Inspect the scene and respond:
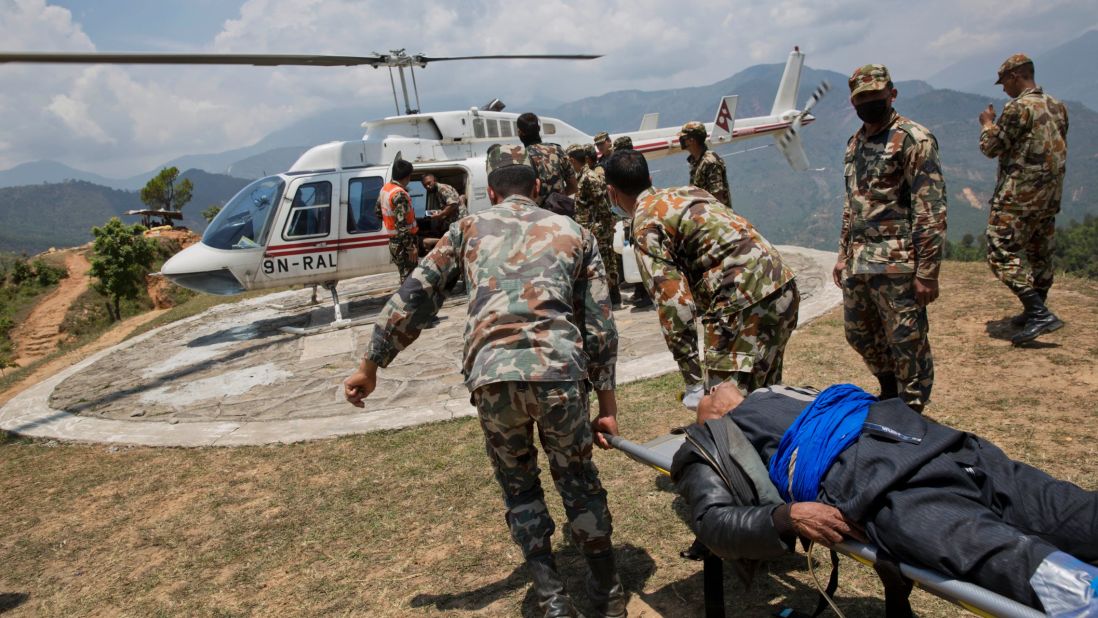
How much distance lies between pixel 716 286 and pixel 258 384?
5.28 m

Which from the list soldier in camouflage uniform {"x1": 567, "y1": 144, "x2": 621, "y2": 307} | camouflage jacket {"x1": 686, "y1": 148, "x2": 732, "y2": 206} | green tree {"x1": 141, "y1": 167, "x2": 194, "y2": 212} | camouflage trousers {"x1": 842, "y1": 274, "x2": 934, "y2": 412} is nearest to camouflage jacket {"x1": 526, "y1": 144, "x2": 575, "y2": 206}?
soldier in camouflage uniform {"x1": 567, "y1": 144, "x2": 621, "y2": 307}

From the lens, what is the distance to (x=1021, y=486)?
1.93m

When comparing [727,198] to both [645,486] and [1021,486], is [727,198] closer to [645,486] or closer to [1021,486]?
[645,486]

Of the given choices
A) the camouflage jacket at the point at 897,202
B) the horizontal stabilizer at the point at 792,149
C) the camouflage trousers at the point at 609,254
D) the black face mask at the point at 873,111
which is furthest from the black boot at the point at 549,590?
the horizontal stabilizer at the point at 792,149

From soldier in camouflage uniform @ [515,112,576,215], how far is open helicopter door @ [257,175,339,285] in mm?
3855

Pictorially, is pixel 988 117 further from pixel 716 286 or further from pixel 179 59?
pixel 179 59

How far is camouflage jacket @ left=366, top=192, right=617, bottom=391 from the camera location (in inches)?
96.2

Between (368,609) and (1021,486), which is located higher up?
(1021,486)

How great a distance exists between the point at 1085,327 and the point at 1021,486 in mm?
4783

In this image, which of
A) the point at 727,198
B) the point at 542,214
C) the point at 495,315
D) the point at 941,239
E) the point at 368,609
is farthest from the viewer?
the point at 727,198

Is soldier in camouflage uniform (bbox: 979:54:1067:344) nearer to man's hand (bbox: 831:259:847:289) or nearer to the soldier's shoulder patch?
man's hand (bbox: 831:259:847:289)

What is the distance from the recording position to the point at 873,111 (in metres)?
3.75

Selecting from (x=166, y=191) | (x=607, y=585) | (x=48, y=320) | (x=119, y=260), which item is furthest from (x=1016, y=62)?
(x=166, y=191)

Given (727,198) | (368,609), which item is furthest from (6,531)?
(727,198)
